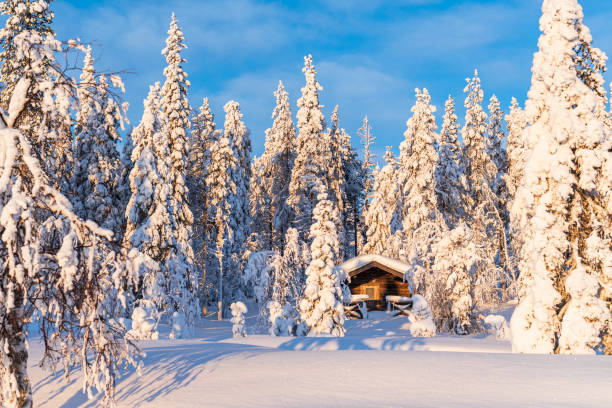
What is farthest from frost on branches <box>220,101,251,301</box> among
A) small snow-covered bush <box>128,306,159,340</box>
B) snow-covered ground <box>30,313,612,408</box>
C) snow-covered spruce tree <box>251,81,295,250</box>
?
snow-covered ground <box>30,313,612,408</box>

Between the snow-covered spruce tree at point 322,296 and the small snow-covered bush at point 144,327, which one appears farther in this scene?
the snow-covered spruce tree at point 322,296

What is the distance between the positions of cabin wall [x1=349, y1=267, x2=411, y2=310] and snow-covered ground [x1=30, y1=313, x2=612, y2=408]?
26.8m

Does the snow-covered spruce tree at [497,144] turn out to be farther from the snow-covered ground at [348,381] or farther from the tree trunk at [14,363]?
the tree trunk at [14,363]

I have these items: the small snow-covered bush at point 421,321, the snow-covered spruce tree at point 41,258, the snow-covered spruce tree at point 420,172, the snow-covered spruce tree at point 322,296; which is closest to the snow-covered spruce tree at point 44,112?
the snow-covered spruce tree at point 41,258

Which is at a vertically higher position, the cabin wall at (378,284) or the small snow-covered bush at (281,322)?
the cabin wall at (378,284)

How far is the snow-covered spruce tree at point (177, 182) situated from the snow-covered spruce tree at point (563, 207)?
19321 mm

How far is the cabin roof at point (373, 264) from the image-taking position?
114 ft

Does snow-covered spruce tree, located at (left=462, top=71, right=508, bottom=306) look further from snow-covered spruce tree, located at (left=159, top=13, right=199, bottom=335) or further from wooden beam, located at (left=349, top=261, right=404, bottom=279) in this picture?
snow-covered spruce tree, located at (left=159, top=13, right=199, bottom=335)

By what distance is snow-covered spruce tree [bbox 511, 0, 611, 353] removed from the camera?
13.7 meters

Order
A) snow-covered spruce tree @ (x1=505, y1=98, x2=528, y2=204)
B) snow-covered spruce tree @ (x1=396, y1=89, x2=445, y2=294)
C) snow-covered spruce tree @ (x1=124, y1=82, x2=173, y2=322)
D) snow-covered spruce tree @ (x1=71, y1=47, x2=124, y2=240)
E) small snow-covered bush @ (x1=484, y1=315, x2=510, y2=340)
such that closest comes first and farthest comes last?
1. small snow-covered bush @ (x1=484, y1=315, x2=510, y2=340)
2. snow-covered spruce tree @ (x1=124, y1=82, x2=173, y2=322)
3. snow-covered spruce tree @ (x1=71, y1=47, x2=124, y2=240)
4. snow-covered spruce tree @ (x1=396, y1=89, x2=445, y2=294)
5. snow-covered spruce tree @ (x1=505, y1=98, x2=528, y2=204)

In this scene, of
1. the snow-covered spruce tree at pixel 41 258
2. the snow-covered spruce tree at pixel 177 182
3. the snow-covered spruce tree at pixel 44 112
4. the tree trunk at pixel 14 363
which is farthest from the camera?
the snow-covered spruce tree at pixel 177 182

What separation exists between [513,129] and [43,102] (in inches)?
1593

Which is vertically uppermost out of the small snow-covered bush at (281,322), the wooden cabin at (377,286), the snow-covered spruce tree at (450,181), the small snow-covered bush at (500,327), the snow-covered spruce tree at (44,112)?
the snow-covered spruce tree at (450,181)

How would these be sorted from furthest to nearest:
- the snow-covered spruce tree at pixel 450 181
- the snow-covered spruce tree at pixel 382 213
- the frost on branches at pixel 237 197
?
the frost on branches at pixel 237 197
the snow-covered spruce tree at pixel 382 213
the snow-covered spruce tree at pixel 450 181
